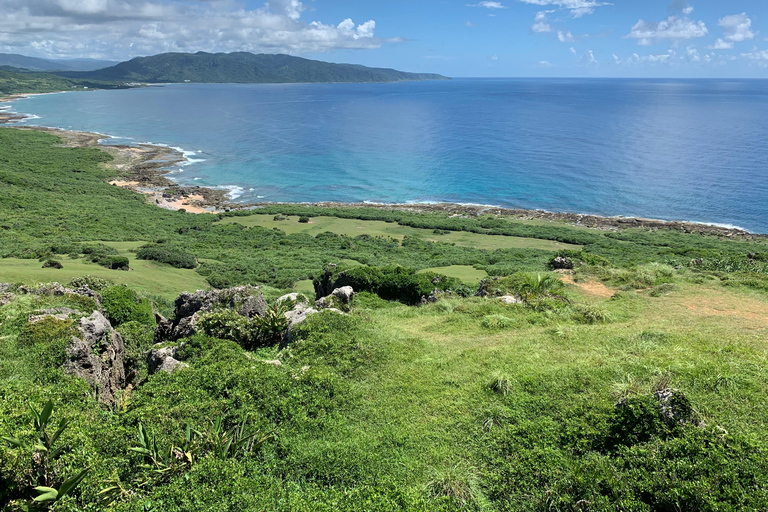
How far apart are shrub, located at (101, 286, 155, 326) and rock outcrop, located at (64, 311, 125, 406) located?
3897mm

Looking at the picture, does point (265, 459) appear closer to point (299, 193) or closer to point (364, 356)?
point (364, 356)

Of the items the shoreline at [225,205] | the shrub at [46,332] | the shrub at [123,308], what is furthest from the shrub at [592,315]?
the shoreline at [225,205]

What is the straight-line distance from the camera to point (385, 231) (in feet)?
177

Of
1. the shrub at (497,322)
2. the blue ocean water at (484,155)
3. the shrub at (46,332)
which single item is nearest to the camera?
the shrub at (46,332)

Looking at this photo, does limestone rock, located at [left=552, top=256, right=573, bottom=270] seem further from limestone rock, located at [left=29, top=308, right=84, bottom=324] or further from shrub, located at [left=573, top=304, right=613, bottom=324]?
limestone rock, located at [left=29, top=308, right=84, bottom=324]

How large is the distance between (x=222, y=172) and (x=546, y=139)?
7333cm

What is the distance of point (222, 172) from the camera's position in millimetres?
82188

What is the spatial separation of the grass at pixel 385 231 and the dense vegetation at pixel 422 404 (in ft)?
83.7

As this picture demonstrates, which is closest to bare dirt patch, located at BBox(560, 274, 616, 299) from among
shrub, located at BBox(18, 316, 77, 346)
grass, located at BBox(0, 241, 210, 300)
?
shrub, located at BBox(18, 316, 77, 346)

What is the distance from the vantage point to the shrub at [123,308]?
19.0m

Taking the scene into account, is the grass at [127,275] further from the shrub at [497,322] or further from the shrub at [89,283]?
the shrub at [497,322]

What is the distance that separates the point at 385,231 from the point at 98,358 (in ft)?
137

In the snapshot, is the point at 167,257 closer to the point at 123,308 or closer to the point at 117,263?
the point at 117,263

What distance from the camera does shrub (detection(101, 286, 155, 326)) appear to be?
18984mm
